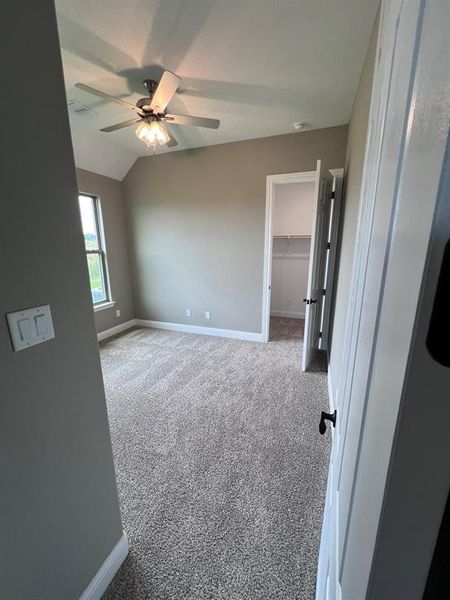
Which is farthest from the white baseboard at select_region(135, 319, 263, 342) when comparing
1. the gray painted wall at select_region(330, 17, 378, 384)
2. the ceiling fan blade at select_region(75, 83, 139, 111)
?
the ceiling fan blade at select_region(75, 83, 139, 111)

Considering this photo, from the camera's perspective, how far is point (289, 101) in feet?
7.69

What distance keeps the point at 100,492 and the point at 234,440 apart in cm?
107

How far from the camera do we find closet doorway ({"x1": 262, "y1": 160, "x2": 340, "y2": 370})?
2.71m

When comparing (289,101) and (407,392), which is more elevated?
(289,101)

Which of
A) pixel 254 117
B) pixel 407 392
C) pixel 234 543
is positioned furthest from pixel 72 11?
pixel 234 543

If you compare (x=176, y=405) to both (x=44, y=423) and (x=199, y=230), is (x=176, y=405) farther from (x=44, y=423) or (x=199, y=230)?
(x=199, y=230)

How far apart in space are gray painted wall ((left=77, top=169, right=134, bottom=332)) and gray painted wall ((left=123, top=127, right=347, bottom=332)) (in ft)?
0.50

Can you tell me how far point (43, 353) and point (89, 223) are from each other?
3.58 metres

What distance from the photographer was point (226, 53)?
5.72 ft

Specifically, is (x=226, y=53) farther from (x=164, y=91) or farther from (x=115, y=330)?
(x=115, y=330)

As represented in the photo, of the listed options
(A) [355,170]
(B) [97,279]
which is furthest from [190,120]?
(B) [97,279]

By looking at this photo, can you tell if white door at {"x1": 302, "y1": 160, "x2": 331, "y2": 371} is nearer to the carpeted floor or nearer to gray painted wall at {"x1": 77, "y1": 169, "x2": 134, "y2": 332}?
the carpeted floor

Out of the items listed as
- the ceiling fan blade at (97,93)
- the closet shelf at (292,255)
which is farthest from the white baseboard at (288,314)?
the ceiling fan blade at (97,93)

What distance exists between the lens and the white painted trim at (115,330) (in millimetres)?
3909
